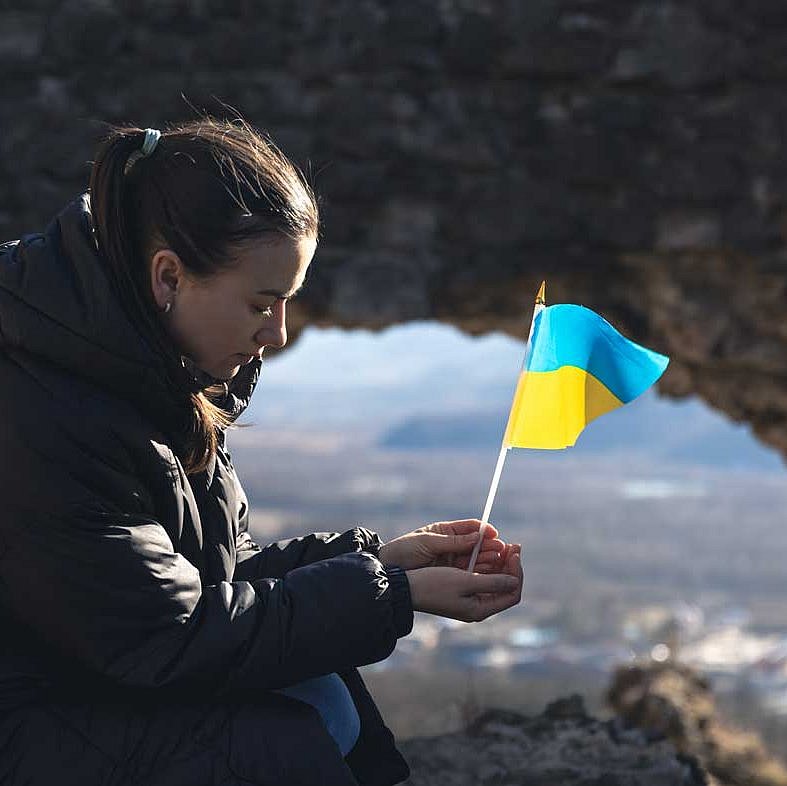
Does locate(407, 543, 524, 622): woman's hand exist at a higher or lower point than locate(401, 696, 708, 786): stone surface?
higher

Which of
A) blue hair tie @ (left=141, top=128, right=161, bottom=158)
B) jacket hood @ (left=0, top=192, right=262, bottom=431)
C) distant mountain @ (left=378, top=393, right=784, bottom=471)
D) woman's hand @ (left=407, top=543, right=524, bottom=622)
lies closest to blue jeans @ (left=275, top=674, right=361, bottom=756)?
woman's hand @ (left=407, top=543, right=524, bottom=622)

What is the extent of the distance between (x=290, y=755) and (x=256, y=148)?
0.75m

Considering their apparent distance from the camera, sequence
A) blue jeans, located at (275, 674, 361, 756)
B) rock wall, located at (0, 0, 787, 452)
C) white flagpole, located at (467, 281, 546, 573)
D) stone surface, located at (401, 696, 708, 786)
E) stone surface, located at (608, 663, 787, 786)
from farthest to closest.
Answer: rock wall, located at (0, 0, 787, 452) < stone surface, located at (608, 663, 787, 786) < stone surface, located at (401, 696, 708, 786) < white flagpole, located at (467, 281, 546, 573) < blue jeans, located at (275, 674, 361, 756)

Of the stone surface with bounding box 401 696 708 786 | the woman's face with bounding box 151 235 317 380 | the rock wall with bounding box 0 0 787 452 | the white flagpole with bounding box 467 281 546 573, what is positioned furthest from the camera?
the rock wall with bounding box 0 0 787 452

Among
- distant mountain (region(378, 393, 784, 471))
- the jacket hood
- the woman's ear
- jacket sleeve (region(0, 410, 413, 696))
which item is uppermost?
distant mountain (region(378, 393, 784, 471))

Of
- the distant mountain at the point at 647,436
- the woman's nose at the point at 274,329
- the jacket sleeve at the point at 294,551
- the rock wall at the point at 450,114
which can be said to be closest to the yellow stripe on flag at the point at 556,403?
the jacket sleeve at the point at 294,551

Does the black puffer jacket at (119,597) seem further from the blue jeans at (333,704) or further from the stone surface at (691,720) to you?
the stone surface at (691,720)

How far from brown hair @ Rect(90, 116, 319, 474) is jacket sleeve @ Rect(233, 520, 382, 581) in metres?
0.47

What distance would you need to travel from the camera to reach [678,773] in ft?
8.03

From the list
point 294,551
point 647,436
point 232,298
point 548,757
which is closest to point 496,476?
point 294,551

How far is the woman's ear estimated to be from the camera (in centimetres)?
147

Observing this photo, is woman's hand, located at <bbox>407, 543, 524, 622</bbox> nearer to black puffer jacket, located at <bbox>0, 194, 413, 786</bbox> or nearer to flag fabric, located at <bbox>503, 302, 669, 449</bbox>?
black puffer jacket, located at <bbox>0, 194, 413, 786</bbox>

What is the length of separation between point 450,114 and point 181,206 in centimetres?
265

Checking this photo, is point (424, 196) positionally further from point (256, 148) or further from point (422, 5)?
point (256, 148)
